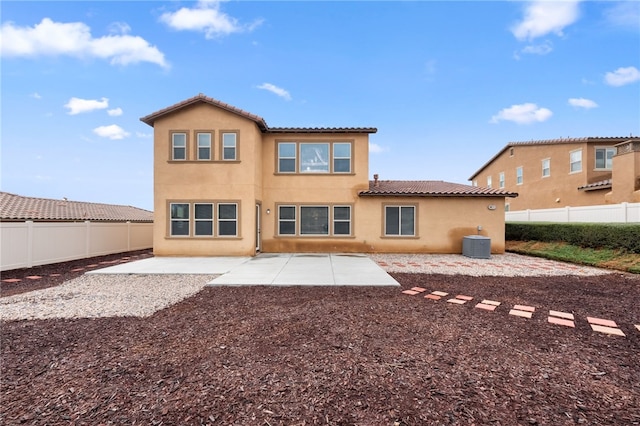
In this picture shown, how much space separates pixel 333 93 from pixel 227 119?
1087 centimetres

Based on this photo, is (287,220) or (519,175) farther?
(519,175)

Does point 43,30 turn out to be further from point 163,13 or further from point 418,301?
point 418,301

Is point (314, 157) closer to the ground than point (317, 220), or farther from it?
farther from it

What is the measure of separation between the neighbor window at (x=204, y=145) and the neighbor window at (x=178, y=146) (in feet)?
2.18

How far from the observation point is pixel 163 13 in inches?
502

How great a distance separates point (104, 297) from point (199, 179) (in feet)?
24.5

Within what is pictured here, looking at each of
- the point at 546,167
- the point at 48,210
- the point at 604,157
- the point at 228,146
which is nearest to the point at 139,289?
the point at 228,146

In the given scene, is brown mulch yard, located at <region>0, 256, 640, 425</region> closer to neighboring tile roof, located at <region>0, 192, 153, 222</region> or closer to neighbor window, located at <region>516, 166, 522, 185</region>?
neighboring tile roof, located at <region>0, 192, 153, 222</region>

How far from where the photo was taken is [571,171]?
21.1 m

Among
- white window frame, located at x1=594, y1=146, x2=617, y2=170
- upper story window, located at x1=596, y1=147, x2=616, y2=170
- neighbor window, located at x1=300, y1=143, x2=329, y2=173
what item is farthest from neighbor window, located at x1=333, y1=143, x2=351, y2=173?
upper story window, located at x1=596, y1=147, x2=616, y2=170

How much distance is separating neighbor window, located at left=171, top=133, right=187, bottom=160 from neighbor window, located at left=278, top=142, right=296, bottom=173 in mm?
4547

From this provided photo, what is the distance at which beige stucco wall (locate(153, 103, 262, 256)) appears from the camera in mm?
13219


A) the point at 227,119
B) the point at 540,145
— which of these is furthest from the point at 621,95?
the point at 227,119

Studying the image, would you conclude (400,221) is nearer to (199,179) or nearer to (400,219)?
(400,219)
